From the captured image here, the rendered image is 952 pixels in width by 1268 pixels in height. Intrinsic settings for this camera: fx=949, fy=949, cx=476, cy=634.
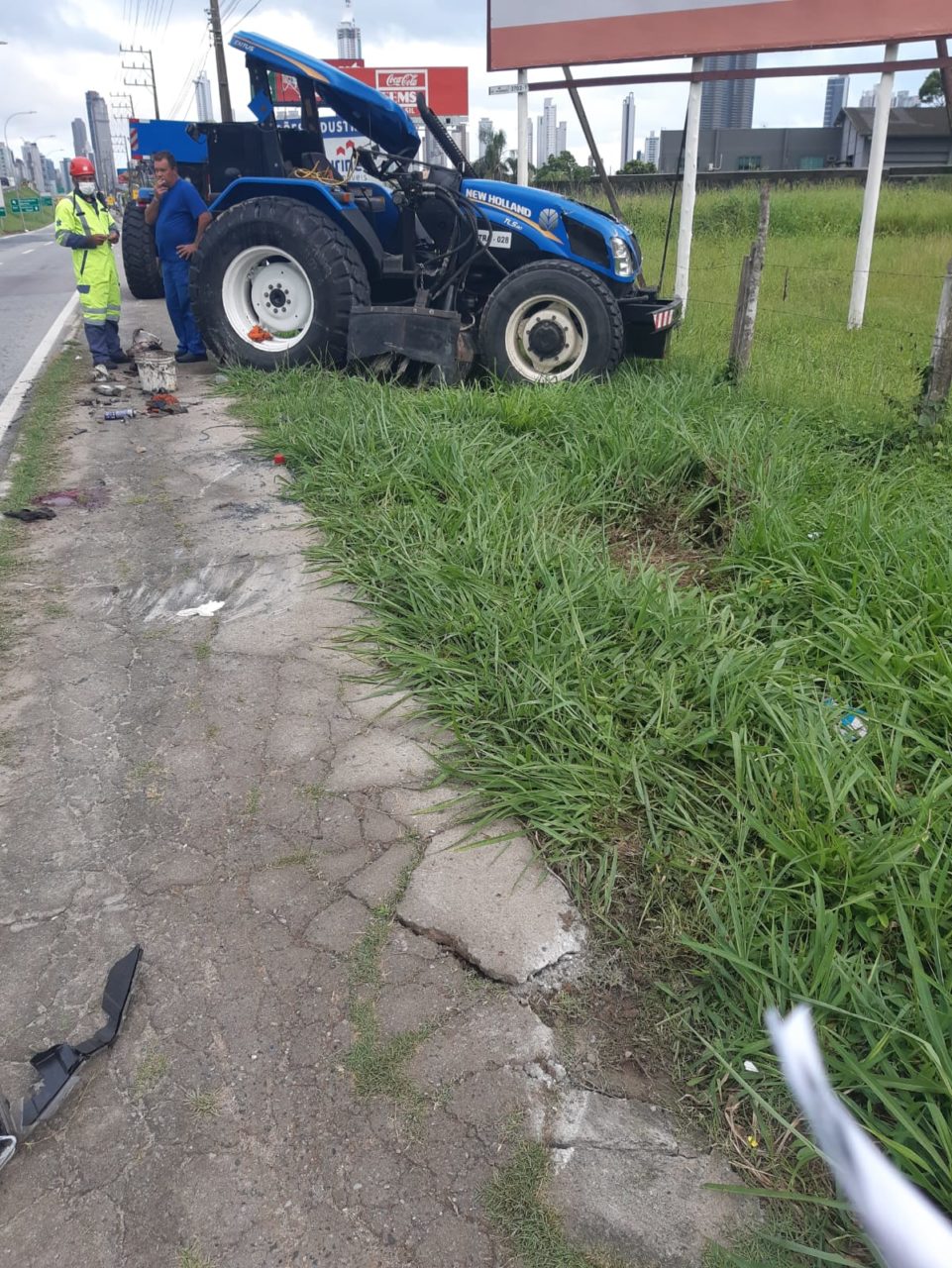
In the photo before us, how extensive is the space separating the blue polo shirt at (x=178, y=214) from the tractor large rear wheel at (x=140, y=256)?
15.8ft

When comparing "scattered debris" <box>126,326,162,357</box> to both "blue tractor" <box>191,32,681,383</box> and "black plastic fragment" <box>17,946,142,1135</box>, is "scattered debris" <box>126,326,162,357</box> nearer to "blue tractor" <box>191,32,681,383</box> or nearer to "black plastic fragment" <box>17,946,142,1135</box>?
"blue tractor" <box>191,32,681,383</box>

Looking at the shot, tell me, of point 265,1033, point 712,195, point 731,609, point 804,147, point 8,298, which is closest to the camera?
point 265,1033

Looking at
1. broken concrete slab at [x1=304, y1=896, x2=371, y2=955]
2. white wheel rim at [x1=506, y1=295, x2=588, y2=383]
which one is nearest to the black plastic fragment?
broken concrete slab at [x1=304, y1=896, x2=371, y2=955]

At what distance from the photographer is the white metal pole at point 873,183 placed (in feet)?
31.0

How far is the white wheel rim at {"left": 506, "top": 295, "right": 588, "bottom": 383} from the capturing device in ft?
22.1

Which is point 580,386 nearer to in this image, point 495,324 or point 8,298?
point 495,324

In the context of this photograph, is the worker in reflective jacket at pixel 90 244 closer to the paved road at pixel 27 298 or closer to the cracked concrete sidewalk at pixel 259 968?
the paved road at pixel 27 298

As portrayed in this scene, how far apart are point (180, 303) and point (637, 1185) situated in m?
8.90

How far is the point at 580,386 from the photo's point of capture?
6.30m

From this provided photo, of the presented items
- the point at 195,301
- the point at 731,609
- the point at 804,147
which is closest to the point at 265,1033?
the point at 731,609

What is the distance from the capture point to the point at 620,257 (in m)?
7.02

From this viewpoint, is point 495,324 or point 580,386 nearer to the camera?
point 580,386

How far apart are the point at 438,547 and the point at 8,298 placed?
1492 centimetres

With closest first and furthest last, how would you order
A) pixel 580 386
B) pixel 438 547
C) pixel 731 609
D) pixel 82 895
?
pixel 82 895 < pixel 731 609 < pixel 438 547 < pixel 580 386
